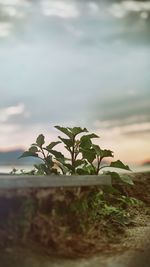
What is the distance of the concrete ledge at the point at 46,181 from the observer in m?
0.91

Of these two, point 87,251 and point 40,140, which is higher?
point 40,140

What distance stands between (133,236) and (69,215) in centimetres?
28

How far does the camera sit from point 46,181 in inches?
38.5

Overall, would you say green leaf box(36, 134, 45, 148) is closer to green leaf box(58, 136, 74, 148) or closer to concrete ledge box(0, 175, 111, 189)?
green leaf box(58, 136, 74, 148)

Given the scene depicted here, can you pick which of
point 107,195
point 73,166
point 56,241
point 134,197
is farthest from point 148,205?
point 56,241

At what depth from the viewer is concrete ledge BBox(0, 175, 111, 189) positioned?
0.91m

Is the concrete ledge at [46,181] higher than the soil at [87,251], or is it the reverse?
the concrete ledge at [46,181]

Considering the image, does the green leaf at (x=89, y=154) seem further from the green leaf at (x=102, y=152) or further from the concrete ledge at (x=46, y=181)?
the concrete ledge at (x=46, y=181)

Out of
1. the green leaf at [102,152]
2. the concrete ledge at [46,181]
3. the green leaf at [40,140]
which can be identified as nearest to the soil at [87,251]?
the concrete ledge at [46,181]

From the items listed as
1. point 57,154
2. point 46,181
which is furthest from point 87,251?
point 57,154

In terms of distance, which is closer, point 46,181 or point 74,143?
point 46,181

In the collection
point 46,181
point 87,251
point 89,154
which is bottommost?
point 87,251

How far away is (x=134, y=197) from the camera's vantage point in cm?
172

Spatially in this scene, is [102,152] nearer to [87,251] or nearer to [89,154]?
[89,154]
